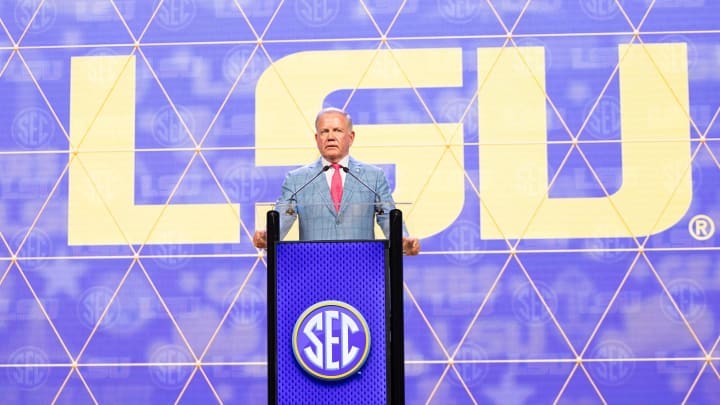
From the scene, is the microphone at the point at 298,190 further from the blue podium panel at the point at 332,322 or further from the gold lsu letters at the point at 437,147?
the gold lsu letters at the point at 437,147

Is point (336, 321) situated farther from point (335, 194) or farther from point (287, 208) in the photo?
point (335, 194)

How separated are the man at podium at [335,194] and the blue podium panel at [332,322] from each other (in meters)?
0.35

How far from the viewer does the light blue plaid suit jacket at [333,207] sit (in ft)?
9.09

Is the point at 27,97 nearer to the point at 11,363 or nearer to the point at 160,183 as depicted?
the point at 160,183

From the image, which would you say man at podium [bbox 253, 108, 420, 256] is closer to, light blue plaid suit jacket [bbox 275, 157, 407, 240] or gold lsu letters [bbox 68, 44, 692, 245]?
light blue plaid suit jacket [bbox 275, 157, 407, 240]

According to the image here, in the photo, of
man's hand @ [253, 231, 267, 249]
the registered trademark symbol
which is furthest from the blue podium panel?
the registered trademark symbol

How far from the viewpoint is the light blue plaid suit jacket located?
277cm

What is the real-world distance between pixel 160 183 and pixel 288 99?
72 cm

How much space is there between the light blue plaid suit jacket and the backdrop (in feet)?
4.09

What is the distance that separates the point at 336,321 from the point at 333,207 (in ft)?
1.77

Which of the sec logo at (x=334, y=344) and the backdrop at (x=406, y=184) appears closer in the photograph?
the sec logo at (x=334, y=344)

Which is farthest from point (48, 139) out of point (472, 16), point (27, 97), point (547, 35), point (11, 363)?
point (547, 35)

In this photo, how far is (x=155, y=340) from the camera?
416cm

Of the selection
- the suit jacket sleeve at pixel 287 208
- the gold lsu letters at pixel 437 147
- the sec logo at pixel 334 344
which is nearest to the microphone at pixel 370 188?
the suit jacket sleeve at pixel 287 208
